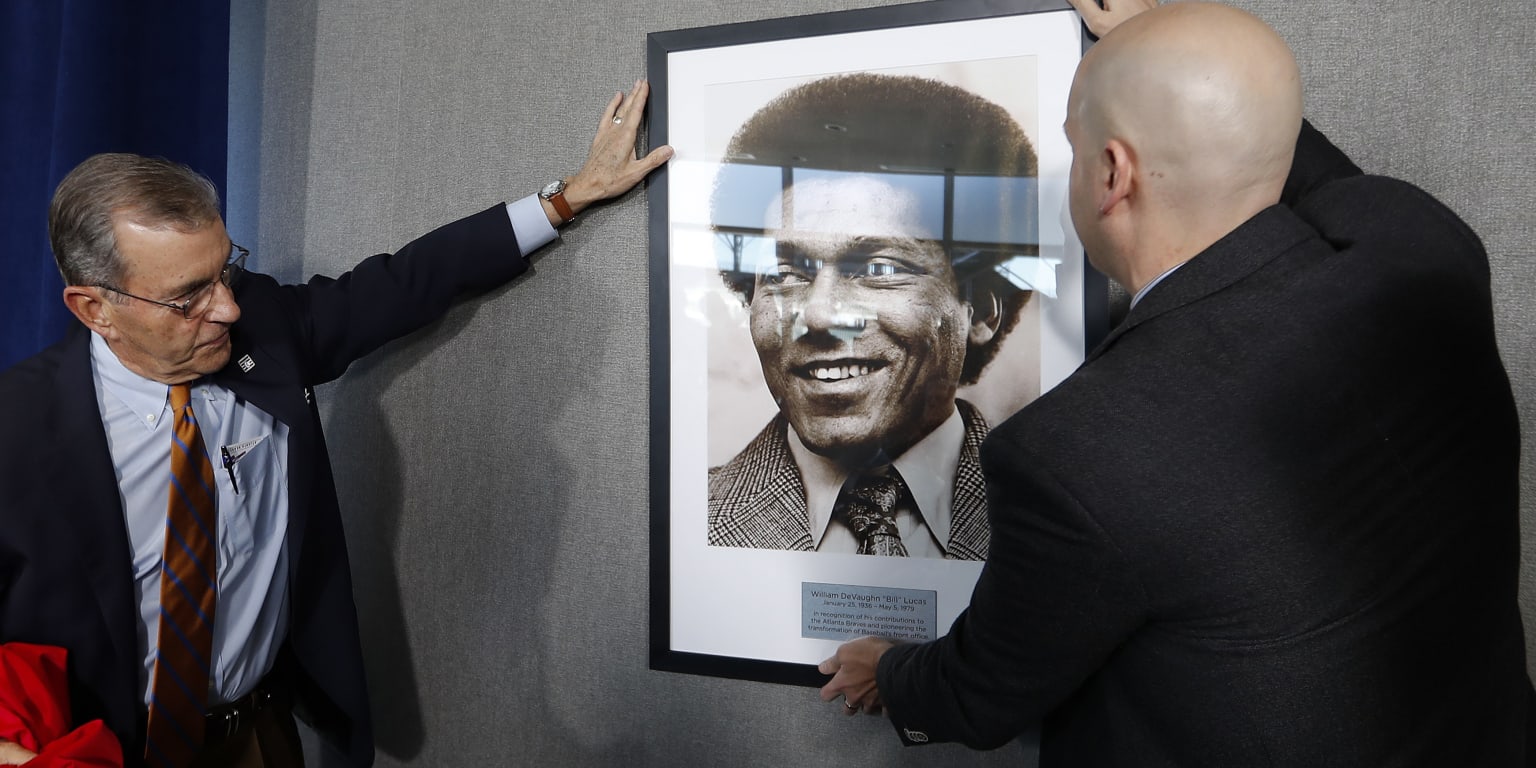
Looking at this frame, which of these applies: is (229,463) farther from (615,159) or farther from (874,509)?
(874,509)

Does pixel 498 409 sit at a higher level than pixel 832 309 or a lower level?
lower

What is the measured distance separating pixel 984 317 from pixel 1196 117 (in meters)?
0.50

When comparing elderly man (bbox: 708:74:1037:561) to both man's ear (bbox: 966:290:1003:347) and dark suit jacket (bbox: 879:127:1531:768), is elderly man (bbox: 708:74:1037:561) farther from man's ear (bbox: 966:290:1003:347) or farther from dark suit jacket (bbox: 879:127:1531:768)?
dark suit jacket (bbox: 879:127:1531:768)

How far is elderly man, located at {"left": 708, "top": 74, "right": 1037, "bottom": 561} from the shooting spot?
52.7 inches

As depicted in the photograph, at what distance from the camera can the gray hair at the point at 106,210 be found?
1.19m

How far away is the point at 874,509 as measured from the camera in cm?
140

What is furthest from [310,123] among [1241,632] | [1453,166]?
[1453,166]

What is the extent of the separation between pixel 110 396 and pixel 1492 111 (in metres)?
2.10

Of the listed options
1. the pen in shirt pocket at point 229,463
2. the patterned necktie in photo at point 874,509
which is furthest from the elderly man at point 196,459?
the patterned necktie in photo at point 874,509

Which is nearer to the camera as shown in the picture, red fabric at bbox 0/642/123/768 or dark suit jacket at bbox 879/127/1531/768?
dark suit jacket at bbox 879/127/1531/768

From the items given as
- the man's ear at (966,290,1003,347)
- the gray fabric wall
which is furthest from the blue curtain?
the man's ear at (966,290,1003,347)

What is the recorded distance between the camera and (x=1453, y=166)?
1202mm

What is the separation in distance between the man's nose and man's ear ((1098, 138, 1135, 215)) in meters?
0.48

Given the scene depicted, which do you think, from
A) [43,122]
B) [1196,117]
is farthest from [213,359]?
[1196,117]
